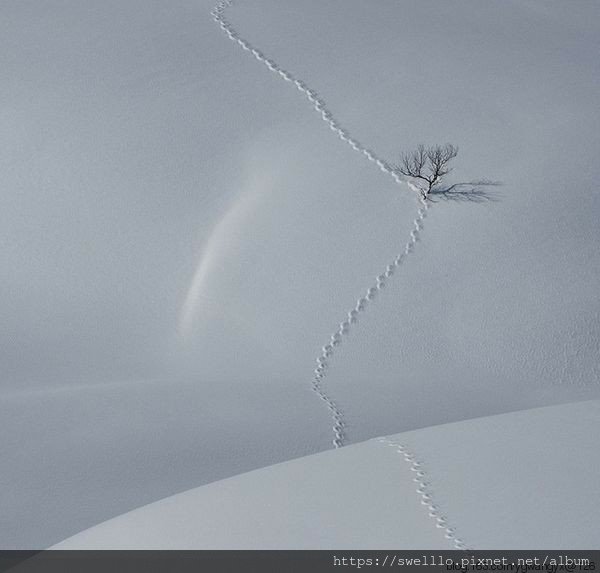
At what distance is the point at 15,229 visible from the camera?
19.8 m

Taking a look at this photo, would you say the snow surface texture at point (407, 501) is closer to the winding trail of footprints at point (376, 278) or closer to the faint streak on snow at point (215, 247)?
the winding trail of footprints at point (376, 278)

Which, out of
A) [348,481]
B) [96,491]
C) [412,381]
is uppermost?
[412,381]

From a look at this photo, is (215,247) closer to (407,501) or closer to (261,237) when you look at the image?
(261,237)

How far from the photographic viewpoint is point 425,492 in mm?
8648

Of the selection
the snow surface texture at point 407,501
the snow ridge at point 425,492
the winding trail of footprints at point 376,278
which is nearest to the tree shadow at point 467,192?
the winding trail of footprints at point 376,278

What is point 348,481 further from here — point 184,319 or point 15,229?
point 15,229

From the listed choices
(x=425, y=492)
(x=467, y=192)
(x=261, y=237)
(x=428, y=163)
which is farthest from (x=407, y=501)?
(x=428, y=163)

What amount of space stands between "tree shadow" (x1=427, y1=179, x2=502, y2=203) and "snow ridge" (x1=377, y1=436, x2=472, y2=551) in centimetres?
804

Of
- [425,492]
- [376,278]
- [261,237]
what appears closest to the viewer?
[425,492]

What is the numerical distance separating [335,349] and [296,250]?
224cm

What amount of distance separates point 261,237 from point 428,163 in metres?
3.26

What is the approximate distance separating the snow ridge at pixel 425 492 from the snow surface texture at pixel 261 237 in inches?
164
